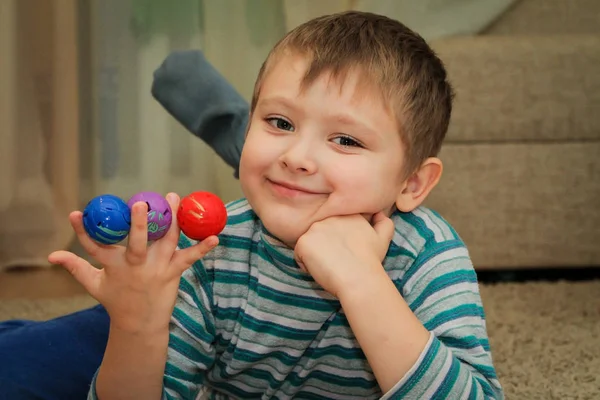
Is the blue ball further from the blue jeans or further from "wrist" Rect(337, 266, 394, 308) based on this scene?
the blue jeans

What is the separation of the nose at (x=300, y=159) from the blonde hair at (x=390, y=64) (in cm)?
6

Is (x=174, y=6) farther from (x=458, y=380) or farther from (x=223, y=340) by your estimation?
(x=458, y=380)

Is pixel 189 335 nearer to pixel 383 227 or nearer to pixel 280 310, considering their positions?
pixel 280 310

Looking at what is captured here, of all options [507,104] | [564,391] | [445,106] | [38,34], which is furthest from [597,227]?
[38,34]

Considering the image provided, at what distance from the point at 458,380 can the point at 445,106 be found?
1.02 ft

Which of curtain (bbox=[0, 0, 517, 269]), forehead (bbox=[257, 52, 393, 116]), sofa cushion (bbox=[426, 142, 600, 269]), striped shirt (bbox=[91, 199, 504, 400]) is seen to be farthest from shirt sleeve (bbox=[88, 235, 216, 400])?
curtain (bbox=[0, 0, 517, 269])

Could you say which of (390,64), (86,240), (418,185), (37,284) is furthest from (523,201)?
(86,240)

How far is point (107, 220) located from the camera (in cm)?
60

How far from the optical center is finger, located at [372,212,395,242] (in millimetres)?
745

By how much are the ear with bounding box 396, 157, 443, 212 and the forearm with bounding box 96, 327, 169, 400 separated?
294 millimetres

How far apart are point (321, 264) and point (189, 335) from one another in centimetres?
18

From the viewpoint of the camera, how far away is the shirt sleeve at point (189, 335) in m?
0.75

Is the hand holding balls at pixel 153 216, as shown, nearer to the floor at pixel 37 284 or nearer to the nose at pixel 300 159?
the nose at pixel 300 159

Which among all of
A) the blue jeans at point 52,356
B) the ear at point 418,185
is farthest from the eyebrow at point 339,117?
the blue jeans at point 52,356
